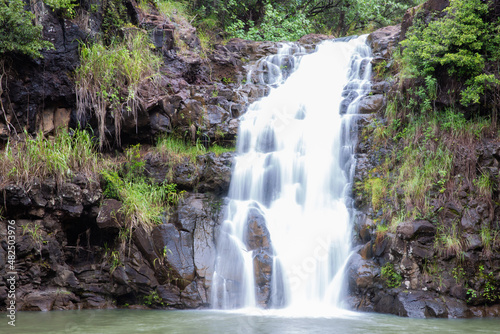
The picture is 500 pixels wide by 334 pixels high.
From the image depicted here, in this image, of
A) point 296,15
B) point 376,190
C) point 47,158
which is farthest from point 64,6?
point 296,15

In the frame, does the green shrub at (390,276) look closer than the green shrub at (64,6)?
Yes

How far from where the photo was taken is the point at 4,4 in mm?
8039

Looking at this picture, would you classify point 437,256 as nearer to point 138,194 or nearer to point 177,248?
point 177,248

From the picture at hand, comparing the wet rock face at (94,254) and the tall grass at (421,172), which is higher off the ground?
the tall grass at (421,172)

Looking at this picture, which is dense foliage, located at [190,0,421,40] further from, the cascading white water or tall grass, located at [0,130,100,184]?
tall grass, located at [0,130,100,184]

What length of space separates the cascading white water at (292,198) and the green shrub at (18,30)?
15.7 feet

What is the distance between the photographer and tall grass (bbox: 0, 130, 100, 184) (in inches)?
298

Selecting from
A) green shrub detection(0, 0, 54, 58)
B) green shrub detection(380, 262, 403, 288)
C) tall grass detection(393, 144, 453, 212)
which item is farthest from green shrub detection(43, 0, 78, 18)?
green shrub detection(380, 262, 403, 288)

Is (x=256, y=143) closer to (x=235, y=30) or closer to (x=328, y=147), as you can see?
(x=328, y=147)

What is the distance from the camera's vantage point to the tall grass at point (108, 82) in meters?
9.05

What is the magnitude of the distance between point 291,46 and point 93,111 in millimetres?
6876

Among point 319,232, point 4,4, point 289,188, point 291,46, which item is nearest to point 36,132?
point 4,4

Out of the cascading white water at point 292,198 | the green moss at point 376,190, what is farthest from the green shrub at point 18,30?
the green moss at point 376,190

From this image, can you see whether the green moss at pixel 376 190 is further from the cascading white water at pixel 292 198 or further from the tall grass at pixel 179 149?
the tall grass at pixel 179 149
